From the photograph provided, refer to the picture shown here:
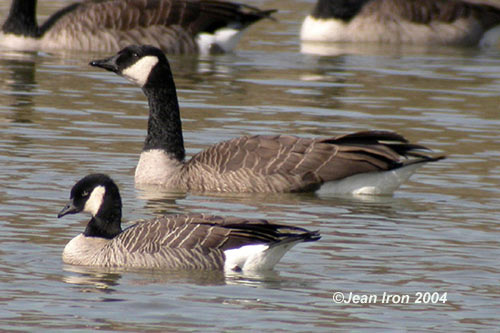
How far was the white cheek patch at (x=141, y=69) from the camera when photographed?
52.0ft

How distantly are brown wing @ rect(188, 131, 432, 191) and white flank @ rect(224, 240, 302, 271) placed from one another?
12.7 ft

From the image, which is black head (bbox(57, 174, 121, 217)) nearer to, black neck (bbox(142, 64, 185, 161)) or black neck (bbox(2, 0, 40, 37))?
black neck (bbox(142, 64, 185, 161))

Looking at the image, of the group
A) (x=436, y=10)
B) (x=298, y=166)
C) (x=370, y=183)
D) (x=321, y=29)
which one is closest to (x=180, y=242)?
(x=298, y=166)

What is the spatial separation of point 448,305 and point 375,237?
2.52m

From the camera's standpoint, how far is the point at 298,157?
15.0m

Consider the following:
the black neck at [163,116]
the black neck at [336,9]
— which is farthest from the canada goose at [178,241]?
the black neck at [336,9]

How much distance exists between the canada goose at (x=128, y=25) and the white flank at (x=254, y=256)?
624 inches

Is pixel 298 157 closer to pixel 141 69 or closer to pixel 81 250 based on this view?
pixel 141 69

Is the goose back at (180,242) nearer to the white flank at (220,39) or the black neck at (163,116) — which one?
the black neck at (163,116)

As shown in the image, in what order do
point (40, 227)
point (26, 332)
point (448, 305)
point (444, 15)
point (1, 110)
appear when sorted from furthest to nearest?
1. point (444, 15)
2. point (1, 110)
3. point (40, 227)
4. point (448, 305)
5. point (26, 332)

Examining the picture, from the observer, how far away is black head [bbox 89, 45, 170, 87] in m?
15.8

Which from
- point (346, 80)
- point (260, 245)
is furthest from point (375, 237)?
point (346, 80)

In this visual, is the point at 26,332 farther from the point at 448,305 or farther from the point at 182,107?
the point at 182,107

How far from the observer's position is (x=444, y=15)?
2994 centimetres
